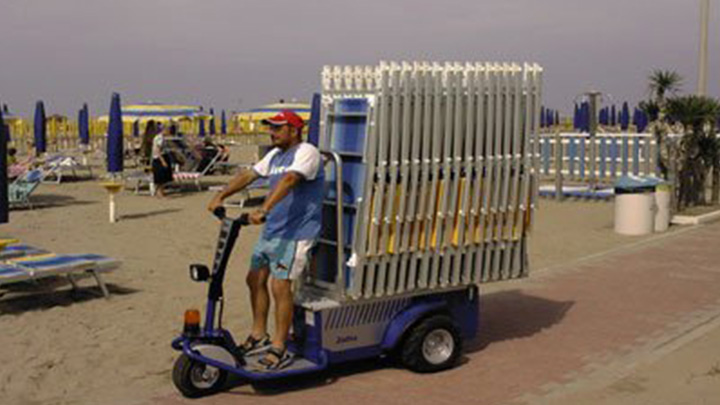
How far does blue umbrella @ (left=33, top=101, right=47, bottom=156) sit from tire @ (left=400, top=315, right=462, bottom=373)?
18.2 m

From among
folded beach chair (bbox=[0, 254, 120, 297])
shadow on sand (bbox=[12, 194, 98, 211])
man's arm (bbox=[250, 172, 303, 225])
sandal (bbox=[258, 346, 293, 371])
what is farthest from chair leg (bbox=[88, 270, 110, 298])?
shadow on sand (bbox=[12, 194, 98, 211])

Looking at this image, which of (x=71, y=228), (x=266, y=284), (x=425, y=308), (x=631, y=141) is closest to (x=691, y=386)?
(x=425, y=308)

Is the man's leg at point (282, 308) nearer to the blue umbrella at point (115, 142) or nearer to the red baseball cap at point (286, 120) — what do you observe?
the red baseball cap at point (286, 120)

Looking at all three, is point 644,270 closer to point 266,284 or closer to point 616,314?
point 616,314

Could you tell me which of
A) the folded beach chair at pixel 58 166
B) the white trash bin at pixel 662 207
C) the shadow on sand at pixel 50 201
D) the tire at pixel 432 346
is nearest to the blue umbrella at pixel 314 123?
the shadow on sand at pixel 50 201

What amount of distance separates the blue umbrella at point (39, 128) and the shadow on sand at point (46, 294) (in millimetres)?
13970

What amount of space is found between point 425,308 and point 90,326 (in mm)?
3004

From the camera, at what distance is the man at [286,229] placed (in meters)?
5.41

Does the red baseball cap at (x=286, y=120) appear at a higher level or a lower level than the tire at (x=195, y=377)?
higher

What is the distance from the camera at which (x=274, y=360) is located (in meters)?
5.40

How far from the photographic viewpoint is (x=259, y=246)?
18.2ft

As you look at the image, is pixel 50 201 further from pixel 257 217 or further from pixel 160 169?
pixel 257 217

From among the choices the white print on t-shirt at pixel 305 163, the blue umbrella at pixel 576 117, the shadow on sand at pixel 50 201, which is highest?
the blue umbrella at pixel 576 117

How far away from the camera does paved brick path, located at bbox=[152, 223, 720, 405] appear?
5453 mm
